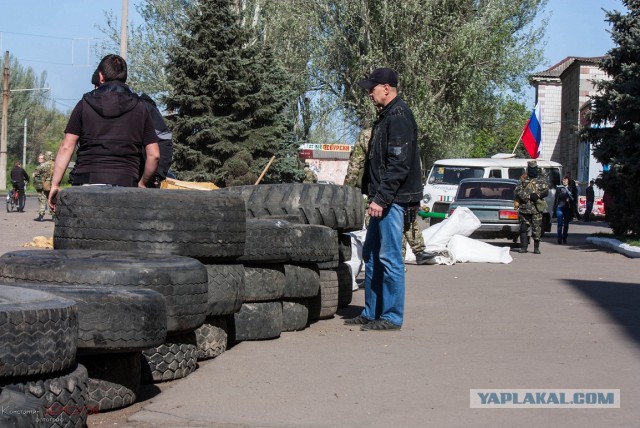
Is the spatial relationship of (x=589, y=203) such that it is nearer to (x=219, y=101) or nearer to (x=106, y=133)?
(x=219, y=101)

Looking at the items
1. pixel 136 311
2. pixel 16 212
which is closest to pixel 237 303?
pixel 136 311

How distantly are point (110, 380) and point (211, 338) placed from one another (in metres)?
1.67

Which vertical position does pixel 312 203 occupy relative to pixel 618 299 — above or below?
above

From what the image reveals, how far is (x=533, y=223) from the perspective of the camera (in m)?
20.1

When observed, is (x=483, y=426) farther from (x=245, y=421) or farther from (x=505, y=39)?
(x=505, y=39)

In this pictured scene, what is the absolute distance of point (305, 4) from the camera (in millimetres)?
44125

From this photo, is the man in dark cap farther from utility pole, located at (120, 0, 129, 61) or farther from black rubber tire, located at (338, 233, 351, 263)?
utility pole, located at (120, 0, 129, 61)

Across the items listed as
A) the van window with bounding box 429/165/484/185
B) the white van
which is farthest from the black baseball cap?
the van window with bounding box 429/165/484/185

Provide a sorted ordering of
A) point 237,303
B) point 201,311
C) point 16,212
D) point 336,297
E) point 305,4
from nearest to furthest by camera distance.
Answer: point 201,311
point 237,303
point 336,297
point 16,212
point 305,4

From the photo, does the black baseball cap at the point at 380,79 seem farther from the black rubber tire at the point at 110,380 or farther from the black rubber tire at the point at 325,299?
the black rubber tire at the point at 110,380

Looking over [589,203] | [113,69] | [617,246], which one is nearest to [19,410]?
[113,69]

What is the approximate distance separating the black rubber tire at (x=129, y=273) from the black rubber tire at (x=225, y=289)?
60 centimetres

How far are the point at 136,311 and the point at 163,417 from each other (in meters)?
0.54

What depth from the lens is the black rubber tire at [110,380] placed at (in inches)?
205
